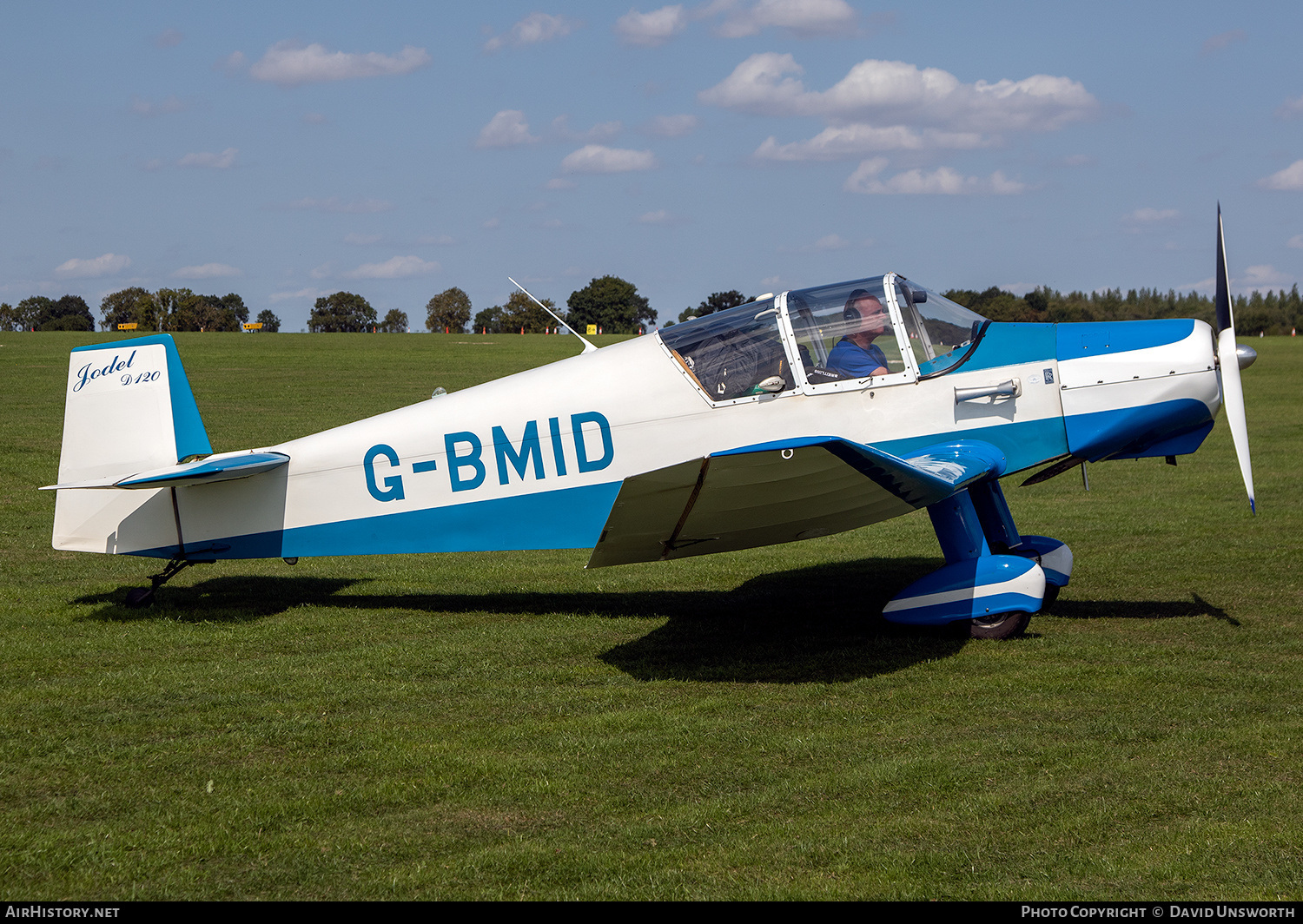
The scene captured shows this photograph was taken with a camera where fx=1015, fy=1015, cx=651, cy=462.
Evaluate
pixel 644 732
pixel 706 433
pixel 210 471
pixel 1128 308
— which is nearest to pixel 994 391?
pixel 706 433

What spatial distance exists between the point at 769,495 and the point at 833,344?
5.38 feet

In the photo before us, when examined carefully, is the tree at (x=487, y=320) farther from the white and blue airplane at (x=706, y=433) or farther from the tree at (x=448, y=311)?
the white and blue airplane at (x=706, y=433)

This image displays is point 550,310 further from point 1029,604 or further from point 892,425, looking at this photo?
point 1029,604

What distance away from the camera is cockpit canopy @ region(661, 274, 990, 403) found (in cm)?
682

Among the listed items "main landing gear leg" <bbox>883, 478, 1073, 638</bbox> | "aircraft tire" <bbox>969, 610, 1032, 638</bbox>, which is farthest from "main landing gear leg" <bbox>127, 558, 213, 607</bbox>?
"aircraft tire" <bbox>969, 610, 1032, 638</bbox>

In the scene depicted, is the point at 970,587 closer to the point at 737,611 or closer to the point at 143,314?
the point at 737,611

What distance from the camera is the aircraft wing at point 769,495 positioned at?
5.27 meters

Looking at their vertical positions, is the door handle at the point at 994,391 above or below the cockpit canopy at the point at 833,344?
below

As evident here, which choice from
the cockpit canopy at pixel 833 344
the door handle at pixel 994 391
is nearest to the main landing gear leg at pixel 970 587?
the door handle at pixel 994 391

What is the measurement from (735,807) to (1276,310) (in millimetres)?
119592

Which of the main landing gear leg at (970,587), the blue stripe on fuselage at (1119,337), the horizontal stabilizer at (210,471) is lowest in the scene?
the main landing gear leg at (970,587)

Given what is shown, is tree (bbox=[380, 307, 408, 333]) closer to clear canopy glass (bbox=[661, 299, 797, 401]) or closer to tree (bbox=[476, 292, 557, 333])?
tree (bbox=[476, 292, 557, 333])

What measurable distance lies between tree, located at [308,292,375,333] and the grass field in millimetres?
93387

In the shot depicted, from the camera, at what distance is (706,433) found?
687 cm
